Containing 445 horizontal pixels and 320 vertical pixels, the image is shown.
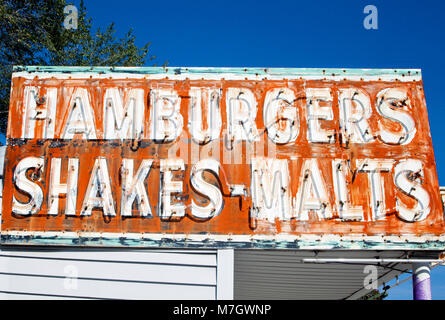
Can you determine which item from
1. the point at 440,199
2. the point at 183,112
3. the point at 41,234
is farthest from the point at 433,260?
the point at 41,234

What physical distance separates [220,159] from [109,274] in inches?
102

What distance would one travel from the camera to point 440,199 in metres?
8.17

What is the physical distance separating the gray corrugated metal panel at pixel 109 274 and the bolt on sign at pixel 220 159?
22 centimetres

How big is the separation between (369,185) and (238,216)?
2301 mm

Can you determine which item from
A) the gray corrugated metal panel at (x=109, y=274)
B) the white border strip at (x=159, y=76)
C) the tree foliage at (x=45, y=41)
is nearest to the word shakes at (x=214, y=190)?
the gray corrugated metal panel at (x=109, y=274)

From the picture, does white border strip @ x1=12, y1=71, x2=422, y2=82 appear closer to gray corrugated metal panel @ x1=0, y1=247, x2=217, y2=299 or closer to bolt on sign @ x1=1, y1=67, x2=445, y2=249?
bolt on sign @ x1=1, y1=67, x2=445, y2=249

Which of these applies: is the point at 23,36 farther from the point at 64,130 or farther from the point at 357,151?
the point at 357,151

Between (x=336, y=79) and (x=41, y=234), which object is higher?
(x=336, y=79)

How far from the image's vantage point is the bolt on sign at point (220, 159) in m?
7.88

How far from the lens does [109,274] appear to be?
7.67 m

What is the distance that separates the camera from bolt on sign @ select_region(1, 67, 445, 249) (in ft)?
25.8

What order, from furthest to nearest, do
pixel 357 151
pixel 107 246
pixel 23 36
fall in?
pixel 23 36 < pixel 357 151 < pixel 107 246

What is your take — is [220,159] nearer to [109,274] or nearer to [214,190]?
[214,190]

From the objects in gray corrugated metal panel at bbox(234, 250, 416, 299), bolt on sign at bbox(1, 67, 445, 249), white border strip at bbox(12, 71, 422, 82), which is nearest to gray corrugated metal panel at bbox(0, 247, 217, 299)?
bolt on sign at bbox(1, 67, 445, 249)
